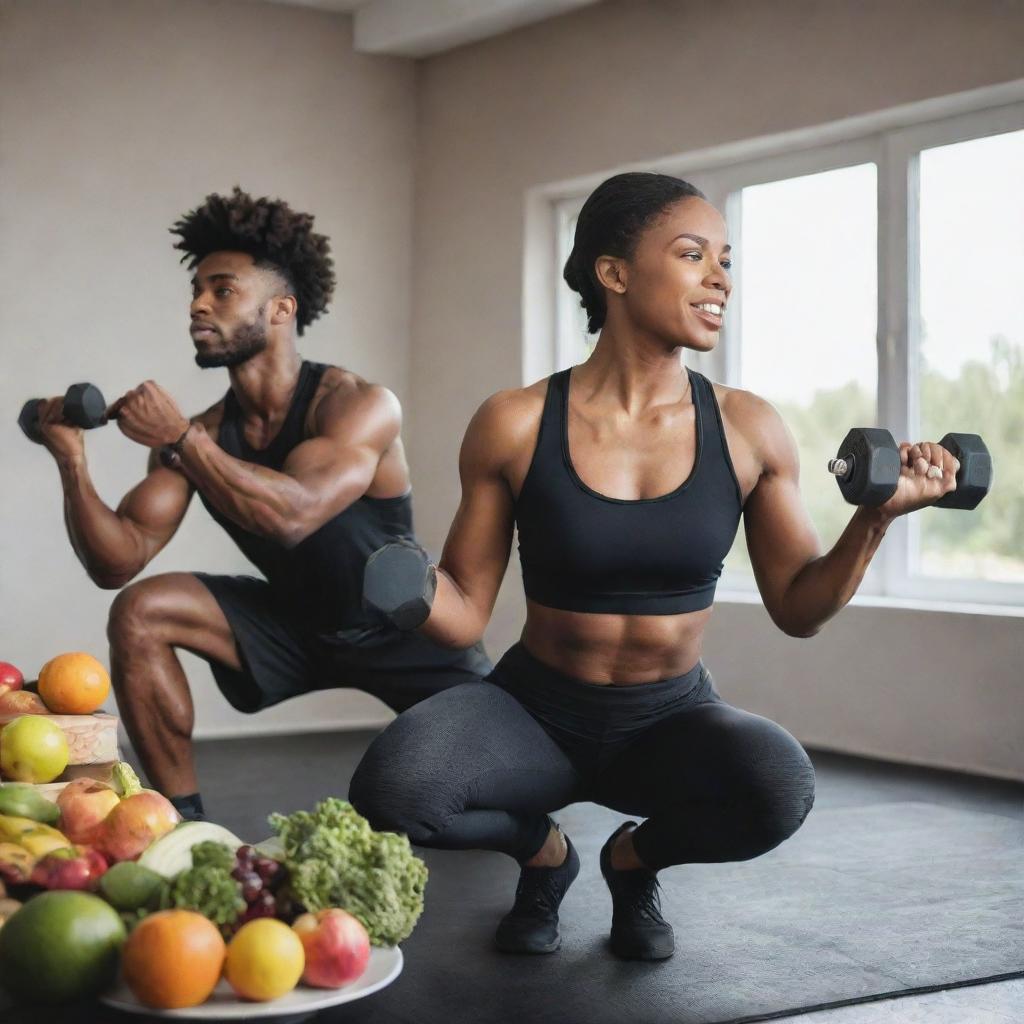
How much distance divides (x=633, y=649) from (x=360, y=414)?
3.56 ft

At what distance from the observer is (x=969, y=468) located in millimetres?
1977

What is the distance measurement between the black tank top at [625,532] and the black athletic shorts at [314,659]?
0.77 metres

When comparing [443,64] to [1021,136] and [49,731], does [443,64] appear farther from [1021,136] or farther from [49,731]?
[49,731]

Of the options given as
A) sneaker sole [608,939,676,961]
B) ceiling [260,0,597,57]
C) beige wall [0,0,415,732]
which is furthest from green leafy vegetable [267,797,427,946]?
ceiling [260,0,597,57]

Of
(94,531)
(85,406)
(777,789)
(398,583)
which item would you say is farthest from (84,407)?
(777,789)

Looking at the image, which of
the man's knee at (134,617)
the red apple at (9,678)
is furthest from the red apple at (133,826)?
the man's knee at (134,617)

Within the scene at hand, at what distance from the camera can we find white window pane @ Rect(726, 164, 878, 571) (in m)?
4.34

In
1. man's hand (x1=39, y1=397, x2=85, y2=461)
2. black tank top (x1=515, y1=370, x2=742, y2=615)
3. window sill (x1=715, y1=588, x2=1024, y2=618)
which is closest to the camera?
black tank top (x1=515, y1=370, x2=742, y2=615)

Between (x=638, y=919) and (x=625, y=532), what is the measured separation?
2.12ft

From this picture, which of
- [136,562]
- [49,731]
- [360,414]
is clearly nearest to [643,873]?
[49,731]

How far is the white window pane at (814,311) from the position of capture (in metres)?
4.34

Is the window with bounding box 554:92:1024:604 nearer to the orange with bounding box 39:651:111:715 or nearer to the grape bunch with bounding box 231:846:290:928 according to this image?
the orange with bounding box 39:651:111:715

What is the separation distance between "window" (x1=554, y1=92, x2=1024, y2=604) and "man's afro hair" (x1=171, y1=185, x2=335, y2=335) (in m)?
1.80

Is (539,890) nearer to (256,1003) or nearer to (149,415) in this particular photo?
(256,1003)
